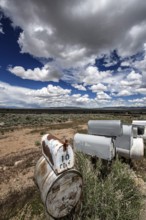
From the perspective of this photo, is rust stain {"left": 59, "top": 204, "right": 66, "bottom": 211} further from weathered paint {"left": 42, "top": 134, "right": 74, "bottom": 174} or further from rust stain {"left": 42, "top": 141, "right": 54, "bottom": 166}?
rust stain {"left": 42, "top": 141, "right": 54, "bottom": 166}

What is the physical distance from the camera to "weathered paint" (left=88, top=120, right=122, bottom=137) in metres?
7.36

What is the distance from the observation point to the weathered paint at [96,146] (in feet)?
20.5

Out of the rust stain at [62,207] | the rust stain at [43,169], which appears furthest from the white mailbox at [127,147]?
the rust stain at [62,207]

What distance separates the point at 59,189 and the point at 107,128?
3.99 m

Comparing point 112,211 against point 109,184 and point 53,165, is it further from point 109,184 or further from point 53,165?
point 53,165

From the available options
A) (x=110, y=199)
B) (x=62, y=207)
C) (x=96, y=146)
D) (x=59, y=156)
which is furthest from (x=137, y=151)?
(x=59, y=156)

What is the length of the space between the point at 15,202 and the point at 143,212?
365cm

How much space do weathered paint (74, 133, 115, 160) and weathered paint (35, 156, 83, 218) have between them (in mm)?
2137

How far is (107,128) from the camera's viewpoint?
7473 mm

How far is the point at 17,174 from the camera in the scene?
7855 mm

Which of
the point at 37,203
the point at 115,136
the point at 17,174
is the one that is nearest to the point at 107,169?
the point at 115,136

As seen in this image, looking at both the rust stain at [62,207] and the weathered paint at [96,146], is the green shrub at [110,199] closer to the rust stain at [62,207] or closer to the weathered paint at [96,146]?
the rust stain at [62,207]

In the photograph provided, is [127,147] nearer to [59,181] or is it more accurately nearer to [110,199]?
[110,199]

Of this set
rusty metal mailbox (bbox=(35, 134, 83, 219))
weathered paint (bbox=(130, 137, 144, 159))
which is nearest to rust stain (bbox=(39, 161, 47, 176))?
rusty metal mailbox (bbox=(35, 134, 83, 219))
